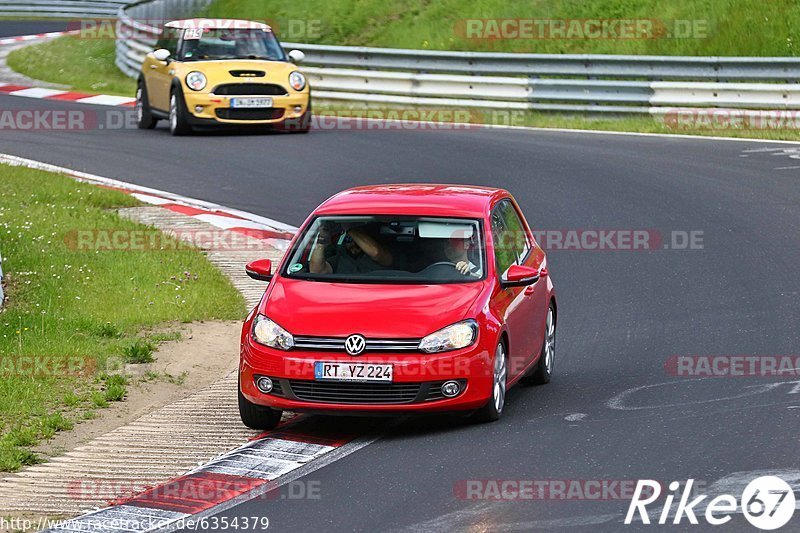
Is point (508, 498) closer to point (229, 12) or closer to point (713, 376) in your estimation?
point (713, 376)

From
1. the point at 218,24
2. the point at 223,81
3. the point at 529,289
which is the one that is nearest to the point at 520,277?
the point at 529,289

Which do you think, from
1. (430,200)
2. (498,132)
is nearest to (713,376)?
(430,200)

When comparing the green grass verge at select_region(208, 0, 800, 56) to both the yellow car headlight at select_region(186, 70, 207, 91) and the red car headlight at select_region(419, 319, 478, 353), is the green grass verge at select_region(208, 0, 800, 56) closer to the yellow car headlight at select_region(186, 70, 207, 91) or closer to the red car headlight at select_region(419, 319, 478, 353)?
the yellow car headlight at select_region(186, 70, 207, 91)

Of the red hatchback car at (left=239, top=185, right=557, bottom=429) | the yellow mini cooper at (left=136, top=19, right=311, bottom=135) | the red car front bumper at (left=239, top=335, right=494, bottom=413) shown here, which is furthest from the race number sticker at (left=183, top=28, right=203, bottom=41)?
the red car front bumper at (left=239, top=335, right=494, bottom=413)

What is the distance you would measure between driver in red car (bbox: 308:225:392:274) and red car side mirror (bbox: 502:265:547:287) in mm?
773

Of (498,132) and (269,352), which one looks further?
(498,132)

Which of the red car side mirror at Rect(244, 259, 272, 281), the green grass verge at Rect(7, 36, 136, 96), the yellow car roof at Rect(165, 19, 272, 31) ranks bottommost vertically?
the green grass verge at Rect(7, 36, 136, 96)

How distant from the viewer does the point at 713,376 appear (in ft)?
34.7

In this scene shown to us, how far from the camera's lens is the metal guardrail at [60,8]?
46562mm

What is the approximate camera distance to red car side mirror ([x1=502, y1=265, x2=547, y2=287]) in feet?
32.1

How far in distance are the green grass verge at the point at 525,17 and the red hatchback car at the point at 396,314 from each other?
17077 millimetres

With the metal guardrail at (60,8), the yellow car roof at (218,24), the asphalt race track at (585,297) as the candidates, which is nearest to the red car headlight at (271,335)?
the asphalt race track at (585,297)

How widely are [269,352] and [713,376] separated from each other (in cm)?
328

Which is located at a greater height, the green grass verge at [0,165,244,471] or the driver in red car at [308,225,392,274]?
the driver in red car at [308,225,392,274]
